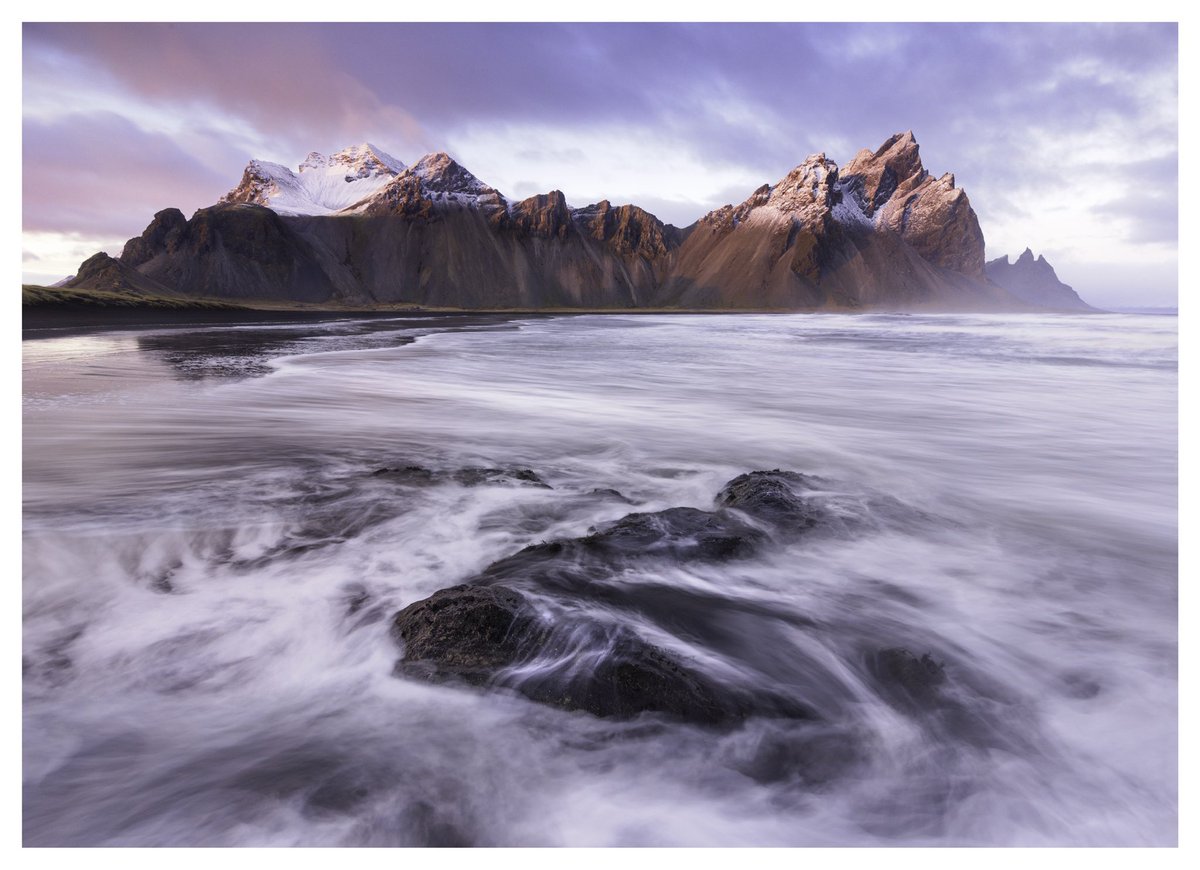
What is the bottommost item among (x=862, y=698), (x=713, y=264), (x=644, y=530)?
(x=862, y=698)

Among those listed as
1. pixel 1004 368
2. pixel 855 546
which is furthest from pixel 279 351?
pixel 1004 368

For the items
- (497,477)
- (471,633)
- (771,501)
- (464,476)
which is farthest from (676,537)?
(464,476)

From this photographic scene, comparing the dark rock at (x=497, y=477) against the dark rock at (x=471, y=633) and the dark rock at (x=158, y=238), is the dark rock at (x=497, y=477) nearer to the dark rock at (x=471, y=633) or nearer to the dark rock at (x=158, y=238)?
the dark rock at (x=471, y=633)

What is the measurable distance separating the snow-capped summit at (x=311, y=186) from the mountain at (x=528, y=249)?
0.64 metres

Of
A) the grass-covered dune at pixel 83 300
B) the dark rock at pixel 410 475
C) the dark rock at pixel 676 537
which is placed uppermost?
the grass-covered dune at pixel 83 300

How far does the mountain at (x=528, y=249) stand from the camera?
365 feet

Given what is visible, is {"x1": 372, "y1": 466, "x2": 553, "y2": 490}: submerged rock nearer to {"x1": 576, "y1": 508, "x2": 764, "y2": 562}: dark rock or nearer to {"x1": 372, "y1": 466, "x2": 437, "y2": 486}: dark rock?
{"x1": 372, "y1": 466, "x2": 437, "y2": 486}: dark rock

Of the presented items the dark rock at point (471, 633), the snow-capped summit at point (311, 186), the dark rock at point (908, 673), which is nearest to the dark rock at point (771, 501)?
the dark rock at point (908, 673)

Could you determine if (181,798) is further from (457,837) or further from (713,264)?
(713,264)

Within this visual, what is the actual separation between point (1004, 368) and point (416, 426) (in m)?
18.3

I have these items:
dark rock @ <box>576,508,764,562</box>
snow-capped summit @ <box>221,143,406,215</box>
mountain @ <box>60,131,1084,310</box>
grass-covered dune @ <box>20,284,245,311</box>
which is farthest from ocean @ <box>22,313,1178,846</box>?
snow-capped summit @ <box>221,143,406,215</box>

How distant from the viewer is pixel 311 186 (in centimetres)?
18500

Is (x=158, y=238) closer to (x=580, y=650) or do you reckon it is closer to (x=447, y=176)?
(x=447, y=176)

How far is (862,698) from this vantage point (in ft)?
9.83
